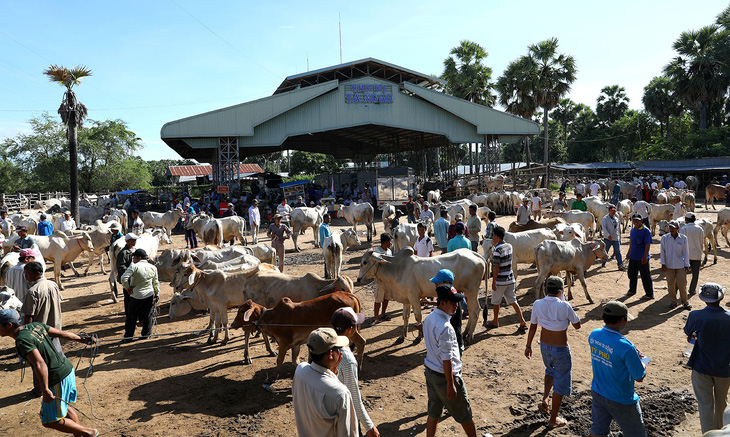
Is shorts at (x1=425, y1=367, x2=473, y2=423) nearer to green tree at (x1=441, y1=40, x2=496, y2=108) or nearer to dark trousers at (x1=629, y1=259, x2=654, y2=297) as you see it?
dark trousers at (x1=629, y1=259, x2=654, y2=297)

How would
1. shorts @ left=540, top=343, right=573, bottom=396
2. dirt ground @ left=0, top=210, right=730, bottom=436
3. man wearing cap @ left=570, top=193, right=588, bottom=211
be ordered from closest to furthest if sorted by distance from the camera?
shorts @ left=540, top=343, right=573, bottom=396 → dirt ground @ left=0, top=210, right=730, bottom=436 → man wearing cap @ left=570, top=193, right=588, bottom=211

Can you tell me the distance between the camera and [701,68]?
41750 millimetres

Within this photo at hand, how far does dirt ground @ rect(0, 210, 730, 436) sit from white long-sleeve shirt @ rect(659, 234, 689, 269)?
1.02 m

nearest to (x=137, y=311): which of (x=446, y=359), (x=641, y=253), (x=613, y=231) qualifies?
(x=446, y=359)

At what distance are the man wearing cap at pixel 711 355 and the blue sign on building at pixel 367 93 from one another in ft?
86.1

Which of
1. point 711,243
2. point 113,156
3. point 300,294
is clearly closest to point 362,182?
point 711,243

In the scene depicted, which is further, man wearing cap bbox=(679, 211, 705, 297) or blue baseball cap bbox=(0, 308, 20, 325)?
man wearing cap bbox=(679, 211, 705, 297)

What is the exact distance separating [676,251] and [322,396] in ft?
30.0

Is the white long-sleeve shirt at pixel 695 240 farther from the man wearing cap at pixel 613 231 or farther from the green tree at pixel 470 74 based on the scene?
the green tree at pixel 470 74

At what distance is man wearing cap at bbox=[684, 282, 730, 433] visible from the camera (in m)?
4.71

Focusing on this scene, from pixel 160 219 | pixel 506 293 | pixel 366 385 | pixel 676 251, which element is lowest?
pixel 366 385

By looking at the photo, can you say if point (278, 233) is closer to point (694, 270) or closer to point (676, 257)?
point (676, 257)

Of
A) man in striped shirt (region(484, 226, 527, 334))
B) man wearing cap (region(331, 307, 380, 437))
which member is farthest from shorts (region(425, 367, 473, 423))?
man in striped shirt (region(484, 226, 527, 334))

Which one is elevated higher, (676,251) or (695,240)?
(695,240)
